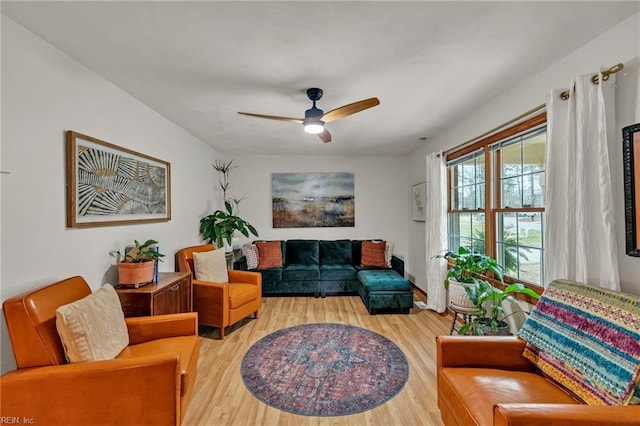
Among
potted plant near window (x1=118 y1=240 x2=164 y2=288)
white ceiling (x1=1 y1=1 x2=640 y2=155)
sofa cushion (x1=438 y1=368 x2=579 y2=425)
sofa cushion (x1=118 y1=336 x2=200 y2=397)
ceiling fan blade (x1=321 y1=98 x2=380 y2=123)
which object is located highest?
white ceiling (x1=1 y1=1 x2=640 y2=155)

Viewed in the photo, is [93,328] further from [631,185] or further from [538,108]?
[538,108]

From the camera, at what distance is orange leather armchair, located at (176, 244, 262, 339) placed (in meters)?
3.06

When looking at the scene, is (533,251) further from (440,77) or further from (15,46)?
(15,46)

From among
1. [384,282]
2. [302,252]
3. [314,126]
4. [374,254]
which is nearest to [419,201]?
[374,254]

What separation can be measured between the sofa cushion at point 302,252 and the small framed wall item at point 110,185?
2.36 metres

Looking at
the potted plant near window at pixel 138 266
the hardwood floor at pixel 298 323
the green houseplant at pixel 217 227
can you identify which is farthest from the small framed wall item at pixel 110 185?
the hardwood floor at pixel 298 323

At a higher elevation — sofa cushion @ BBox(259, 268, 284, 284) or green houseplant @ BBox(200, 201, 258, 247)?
green houseplant @ BBox(200, 201, 258, 247)

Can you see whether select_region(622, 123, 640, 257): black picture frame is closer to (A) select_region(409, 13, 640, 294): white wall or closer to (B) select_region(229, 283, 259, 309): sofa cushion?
(A) select_region(409, 13, 640, 294): white wall

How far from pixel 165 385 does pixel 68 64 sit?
2.22m

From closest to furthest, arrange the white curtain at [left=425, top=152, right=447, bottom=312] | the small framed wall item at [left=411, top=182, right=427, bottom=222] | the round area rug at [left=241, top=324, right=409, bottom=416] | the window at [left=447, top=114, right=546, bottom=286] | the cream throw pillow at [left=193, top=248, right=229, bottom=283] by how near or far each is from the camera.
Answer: the round area rug at [left=241, top=324, right=409, bottom=416], the window at [left=447, top=114, right=546, bottom=286], the cream throw pillow at [left=193, top=248, right=229, bottom=283], the white curtain at [left=425, top=152, right=447, bottom=312], the small framed wall item at [left=411, top=182, right=427, bottom=222]

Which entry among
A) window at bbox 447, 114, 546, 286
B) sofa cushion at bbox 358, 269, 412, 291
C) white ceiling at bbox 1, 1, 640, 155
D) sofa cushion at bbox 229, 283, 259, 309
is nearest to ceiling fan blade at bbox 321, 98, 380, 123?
white ceiling at bbox 1, 1, 640, 155

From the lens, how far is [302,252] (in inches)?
199

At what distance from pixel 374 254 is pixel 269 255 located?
180 cm

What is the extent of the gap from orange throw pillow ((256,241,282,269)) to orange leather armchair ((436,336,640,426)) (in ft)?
11.1
